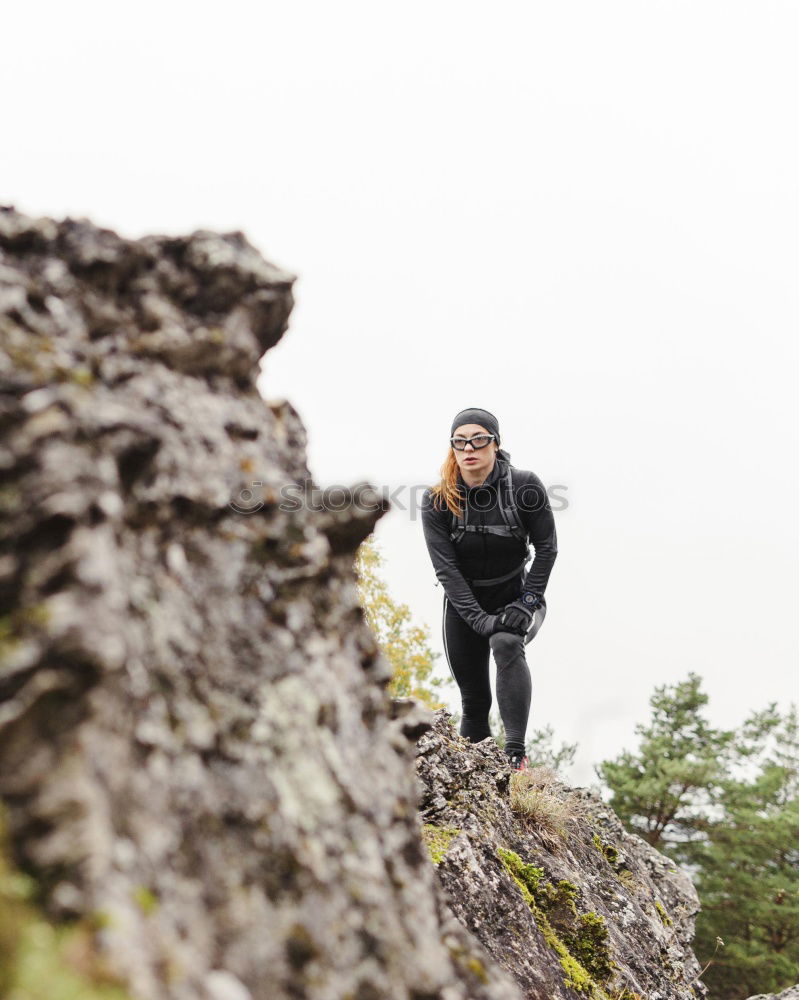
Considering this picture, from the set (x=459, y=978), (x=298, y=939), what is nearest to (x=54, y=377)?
(x=298, y=939)

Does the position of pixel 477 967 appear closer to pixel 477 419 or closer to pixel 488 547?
pixel 488 547

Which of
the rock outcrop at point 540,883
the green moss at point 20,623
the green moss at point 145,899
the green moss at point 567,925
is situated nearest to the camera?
the green moss at point 145,899

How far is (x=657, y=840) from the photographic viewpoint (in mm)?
26641

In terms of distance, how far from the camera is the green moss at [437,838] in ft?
17.5

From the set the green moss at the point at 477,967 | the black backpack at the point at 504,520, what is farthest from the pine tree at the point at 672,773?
the green moss at the point at 477,967

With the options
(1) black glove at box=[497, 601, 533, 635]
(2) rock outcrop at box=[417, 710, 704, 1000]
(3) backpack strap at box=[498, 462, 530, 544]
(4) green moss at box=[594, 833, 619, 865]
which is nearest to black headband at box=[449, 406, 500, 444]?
(3) backpack strap at box=[498, 462, 530, 544]

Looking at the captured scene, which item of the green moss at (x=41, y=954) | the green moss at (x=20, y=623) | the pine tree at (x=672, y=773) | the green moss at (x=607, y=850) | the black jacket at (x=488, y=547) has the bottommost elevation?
the green moss at (x=41, y=954)

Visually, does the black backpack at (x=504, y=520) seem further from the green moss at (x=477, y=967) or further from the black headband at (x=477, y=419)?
the green moss at (x=477, y=967)

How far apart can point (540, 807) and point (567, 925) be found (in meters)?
1.18

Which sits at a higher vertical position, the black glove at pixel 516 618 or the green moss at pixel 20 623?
the black glove at pixel 516 618

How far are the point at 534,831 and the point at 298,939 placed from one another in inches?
190

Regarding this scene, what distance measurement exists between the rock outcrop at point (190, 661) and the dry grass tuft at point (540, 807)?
11.9 feet

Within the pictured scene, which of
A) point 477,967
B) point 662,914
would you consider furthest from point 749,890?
point 477,967

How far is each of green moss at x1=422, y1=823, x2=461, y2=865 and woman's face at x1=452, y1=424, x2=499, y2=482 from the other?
112 inches
